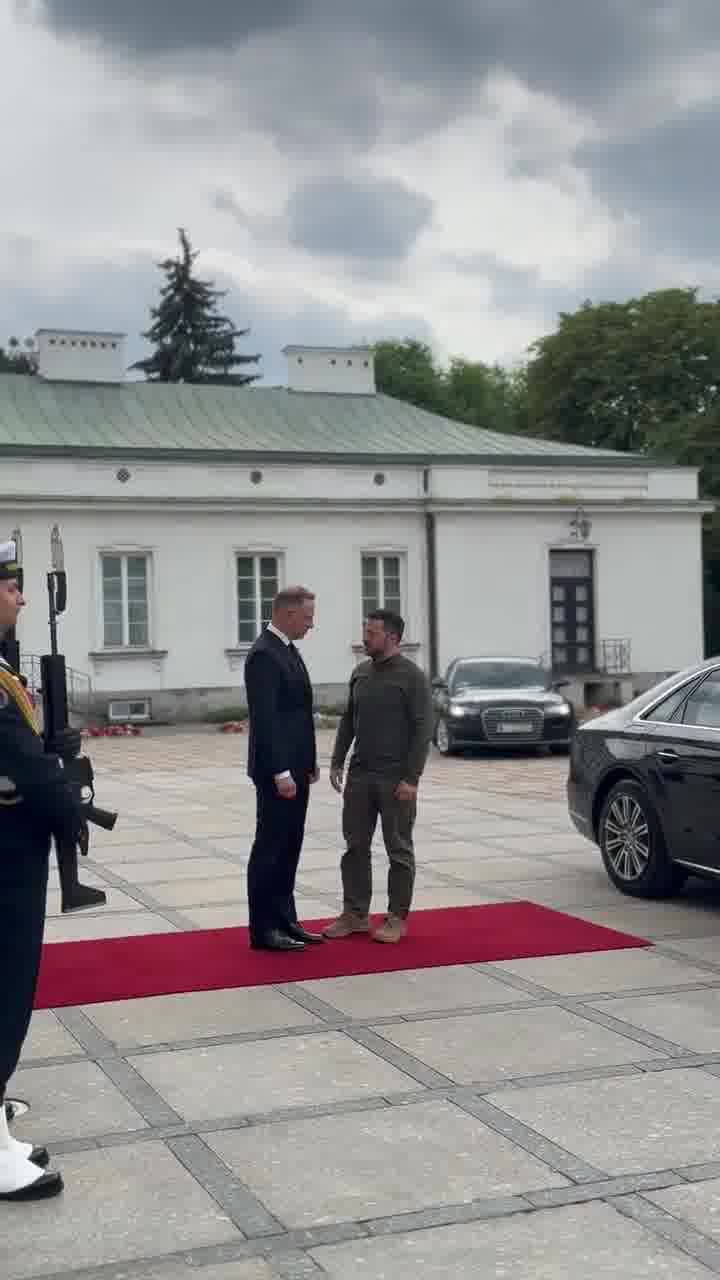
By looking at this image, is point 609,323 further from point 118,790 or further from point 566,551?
point 118,790

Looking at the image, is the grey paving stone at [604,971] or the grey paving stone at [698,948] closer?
the grey paving stone at [604,971]

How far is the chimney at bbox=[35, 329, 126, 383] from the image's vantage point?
36031 millimetres

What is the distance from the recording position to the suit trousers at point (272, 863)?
8203mm

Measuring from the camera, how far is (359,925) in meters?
8.66

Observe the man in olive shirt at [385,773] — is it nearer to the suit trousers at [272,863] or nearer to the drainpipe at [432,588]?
the suit trousers at [272,863]

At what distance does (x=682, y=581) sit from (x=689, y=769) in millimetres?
26632

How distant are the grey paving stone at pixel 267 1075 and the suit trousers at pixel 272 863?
176 cm

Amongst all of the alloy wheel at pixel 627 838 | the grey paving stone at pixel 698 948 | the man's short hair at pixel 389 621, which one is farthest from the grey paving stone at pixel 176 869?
the grey paving stone at pixel 698 948

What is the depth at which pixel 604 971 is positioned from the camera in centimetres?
767

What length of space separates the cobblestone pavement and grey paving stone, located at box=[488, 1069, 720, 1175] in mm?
13

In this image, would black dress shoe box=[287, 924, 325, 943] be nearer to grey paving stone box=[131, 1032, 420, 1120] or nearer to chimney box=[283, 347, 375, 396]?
grey paving stone box=[131, 1032, 420, 1120]

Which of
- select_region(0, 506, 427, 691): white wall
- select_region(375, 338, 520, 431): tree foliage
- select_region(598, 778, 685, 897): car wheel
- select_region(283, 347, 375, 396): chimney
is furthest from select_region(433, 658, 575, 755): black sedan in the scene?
select_region(375, 338, 520, 431): tree foliage

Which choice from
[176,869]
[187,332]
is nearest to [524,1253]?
[176,869]

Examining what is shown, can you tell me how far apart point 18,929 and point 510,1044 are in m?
2.37
